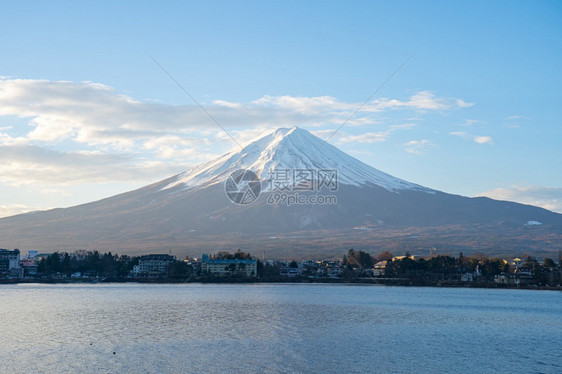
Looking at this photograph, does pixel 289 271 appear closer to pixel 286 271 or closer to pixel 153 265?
pixel 286 271

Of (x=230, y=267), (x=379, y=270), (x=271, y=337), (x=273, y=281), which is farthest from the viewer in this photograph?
(x=379, y=270)

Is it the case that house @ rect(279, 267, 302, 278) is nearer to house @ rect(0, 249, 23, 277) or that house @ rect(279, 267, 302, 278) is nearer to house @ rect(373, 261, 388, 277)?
house @ rect(373, 261, 388, 277)

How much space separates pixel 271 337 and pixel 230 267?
66.8 metres

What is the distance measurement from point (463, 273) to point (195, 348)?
2930 inches

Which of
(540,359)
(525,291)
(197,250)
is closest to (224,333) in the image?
(540,359)

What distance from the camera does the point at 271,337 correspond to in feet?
117

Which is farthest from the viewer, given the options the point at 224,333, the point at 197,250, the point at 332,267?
the point at 197,250

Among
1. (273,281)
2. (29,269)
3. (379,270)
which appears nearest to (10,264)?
(29,269)

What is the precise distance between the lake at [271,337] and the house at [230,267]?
1725 inches

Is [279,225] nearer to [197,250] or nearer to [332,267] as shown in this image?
[197,250]

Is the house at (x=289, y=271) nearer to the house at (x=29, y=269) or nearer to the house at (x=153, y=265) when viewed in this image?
the house at (x=153, y=265)

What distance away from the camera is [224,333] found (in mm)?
36500

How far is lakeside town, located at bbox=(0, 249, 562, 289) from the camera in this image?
314 feet

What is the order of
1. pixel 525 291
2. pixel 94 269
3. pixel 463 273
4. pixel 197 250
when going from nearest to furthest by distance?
pixel 525 291, pixel 463 273, pixel 94 269, pixel 197 250
